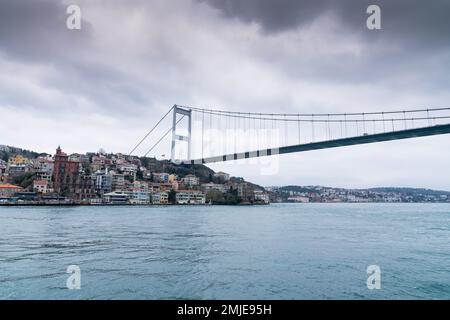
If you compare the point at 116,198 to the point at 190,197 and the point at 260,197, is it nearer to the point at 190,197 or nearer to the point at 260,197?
the point at 190,197

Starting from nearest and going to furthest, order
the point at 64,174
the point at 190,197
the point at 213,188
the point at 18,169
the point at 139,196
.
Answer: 1. the point at 64,174
2. the point at 139,196
3. the point at 18,169
4. the point at 190,197
5. the point at 213,188

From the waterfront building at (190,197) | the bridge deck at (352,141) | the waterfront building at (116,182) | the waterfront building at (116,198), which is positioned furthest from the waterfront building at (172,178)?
the bridge deck at (352,141)

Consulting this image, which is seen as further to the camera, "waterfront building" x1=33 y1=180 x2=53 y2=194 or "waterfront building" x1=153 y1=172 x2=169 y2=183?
"waterfront building" x1=153 y1=172 x2=169 y2=183

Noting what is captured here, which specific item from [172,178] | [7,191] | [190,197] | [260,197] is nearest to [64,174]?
[7,191]

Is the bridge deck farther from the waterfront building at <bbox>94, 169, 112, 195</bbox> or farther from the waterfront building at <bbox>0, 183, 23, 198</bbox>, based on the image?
the waterfront building at <bbox>0, 183, 23, 198</bbox>

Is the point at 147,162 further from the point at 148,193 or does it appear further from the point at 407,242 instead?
the point at 407,242

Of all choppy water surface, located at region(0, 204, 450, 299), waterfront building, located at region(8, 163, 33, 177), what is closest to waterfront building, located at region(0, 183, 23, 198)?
waterfront building, located at region(8, 163, 33, 177)

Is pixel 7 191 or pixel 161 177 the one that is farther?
pixel 161 177
